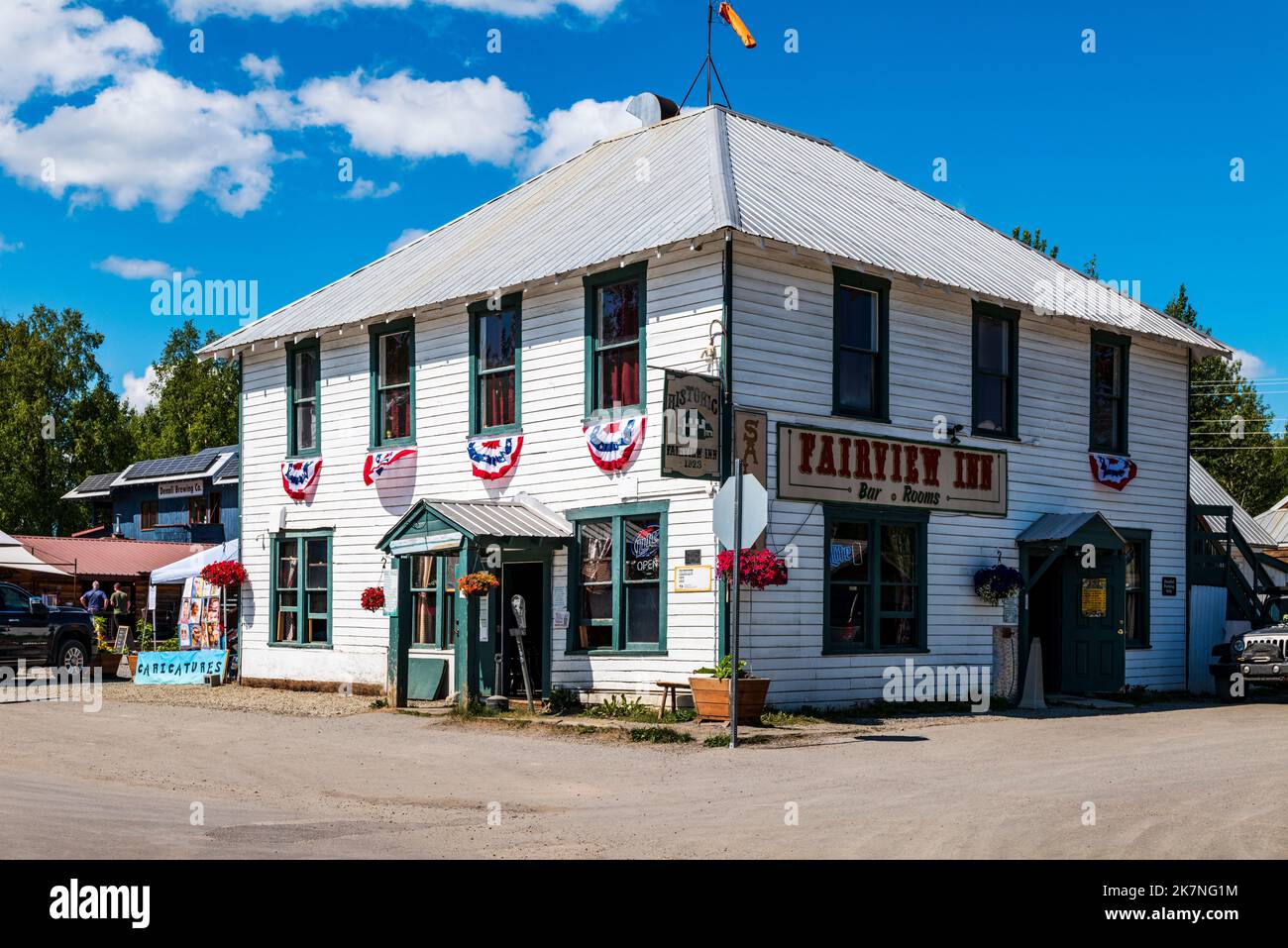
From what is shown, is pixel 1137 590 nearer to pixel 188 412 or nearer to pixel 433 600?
pixel 433 600

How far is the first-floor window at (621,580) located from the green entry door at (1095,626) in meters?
7.74

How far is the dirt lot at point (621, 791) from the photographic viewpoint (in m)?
9.23

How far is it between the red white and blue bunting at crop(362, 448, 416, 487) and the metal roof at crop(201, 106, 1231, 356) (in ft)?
7.35

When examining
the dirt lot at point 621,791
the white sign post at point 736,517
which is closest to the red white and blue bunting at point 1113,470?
the dirt lot at point 621,791

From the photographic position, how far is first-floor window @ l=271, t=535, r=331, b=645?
2484cm

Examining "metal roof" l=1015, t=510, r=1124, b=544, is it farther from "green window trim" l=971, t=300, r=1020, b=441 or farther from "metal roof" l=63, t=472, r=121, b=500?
"metal roof" l=63, t=472, r=121, b=500

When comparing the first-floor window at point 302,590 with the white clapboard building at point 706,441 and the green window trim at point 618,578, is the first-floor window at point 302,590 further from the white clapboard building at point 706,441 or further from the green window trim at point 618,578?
the green window trim at point 618,578

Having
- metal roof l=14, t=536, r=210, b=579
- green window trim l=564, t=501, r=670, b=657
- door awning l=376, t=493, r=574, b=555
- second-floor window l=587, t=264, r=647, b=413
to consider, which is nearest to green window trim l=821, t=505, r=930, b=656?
green window trim l=564, t=501, r=670, b=657

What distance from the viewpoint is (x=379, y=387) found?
936 inches

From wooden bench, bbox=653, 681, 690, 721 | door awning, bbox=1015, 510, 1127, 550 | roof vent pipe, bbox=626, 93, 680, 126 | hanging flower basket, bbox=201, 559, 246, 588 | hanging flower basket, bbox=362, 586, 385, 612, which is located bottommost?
wooden bench, bbox=653, 681, 690, 721

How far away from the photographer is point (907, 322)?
20.6 metres

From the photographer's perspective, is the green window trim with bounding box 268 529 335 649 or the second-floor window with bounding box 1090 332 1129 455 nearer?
the second-floor window with bounding box 1090 332 1129 455
